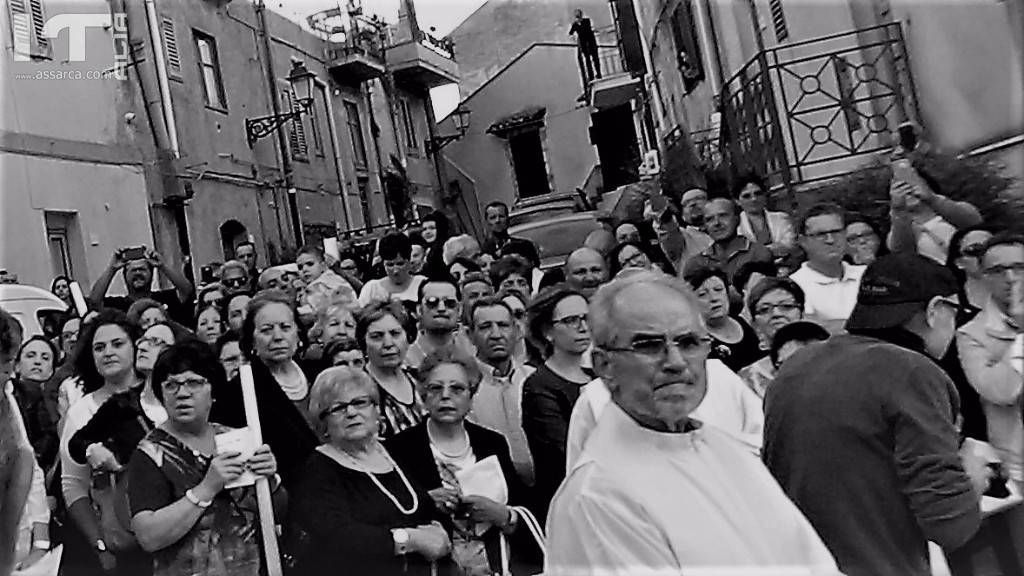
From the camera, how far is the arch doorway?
793cm

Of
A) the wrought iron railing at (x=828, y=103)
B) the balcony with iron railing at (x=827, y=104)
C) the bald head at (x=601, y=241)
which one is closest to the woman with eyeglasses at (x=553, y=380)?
the bald head at (x=601, y=241)

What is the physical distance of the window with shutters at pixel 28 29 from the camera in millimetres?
6574

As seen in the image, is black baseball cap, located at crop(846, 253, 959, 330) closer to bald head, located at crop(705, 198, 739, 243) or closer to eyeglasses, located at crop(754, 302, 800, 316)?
eyeglasses, located at crop(754, 302, 800, 316)

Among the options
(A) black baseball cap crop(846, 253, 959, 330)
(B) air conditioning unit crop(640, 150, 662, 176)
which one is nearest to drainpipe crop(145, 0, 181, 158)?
(B) air conditioning unit crop(640, 150, 662, 176)

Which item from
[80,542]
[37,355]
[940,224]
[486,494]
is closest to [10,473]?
[80,542]

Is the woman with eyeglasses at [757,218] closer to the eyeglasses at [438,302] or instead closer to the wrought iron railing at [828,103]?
the wrought iron railing at [828,103]

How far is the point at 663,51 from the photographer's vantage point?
13.2 meters

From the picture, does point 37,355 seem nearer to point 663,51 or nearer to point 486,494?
point 486,494

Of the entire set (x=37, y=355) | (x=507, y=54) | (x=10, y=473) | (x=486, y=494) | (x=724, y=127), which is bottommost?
(x=486, y=494)

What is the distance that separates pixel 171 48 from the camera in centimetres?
748

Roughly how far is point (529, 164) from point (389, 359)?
20.2ft

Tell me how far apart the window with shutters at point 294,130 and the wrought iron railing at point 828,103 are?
3084 millimetres

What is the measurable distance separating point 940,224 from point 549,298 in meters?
1.74

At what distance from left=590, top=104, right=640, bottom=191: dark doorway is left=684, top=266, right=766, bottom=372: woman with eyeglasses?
18.9 ft
